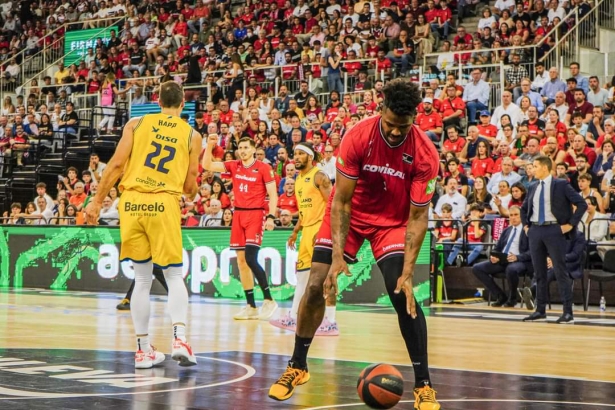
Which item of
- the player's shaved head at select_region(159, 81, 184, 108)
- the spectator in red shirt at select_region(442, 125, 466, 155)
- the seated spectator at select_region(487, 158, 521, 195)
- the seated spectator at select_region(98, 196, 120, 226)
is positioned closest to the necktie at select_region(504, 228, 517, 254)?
the seated spectator at select_region(487, 158, 521, 195)

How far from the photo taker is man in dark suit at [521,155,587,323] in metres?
14.0

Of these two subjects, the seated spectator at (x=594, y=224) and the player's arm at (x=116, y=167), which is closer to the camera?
the player's arm at (x=116, y=167)

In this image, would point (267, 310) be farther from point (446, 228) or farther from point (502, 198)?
point (502, 198)

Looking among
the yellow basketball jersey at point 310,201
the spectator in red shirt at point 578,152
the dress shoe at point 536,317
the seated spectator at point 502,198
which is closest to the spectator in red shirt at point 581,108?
the spectator in red shirt at point 578,152

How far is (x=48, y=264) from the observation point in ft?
71.7

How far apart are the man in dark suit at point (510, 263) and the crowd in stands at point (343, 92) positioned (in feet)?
1.63

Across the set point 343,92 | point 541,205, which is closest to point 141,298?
point 541,205

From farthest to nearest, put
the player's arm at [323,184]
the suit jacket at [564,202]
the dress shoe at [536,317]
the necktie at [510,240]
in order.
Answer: the necktie at [510,240] → the dress shoe at [536,317] → the suit jacket at [564,202] → the player's arm at [323,184]

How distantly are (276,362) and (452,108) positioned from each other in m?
13.9

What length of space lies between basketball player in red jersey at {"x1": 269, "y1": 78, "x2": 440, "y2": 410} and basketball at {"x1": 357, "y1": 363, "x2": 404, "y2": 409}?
0.27 metres

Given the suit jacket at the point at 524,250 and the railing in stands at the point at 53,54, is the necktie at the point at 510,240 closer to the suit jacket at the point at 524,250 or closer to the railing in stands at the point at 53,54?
the suit jacket at the point at 524,250

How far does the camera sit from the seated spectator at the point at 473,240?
1812 cm

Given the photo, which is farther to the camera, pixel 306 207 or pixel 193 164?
pixel 306 207

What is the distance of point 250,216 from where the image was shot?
1407cm
